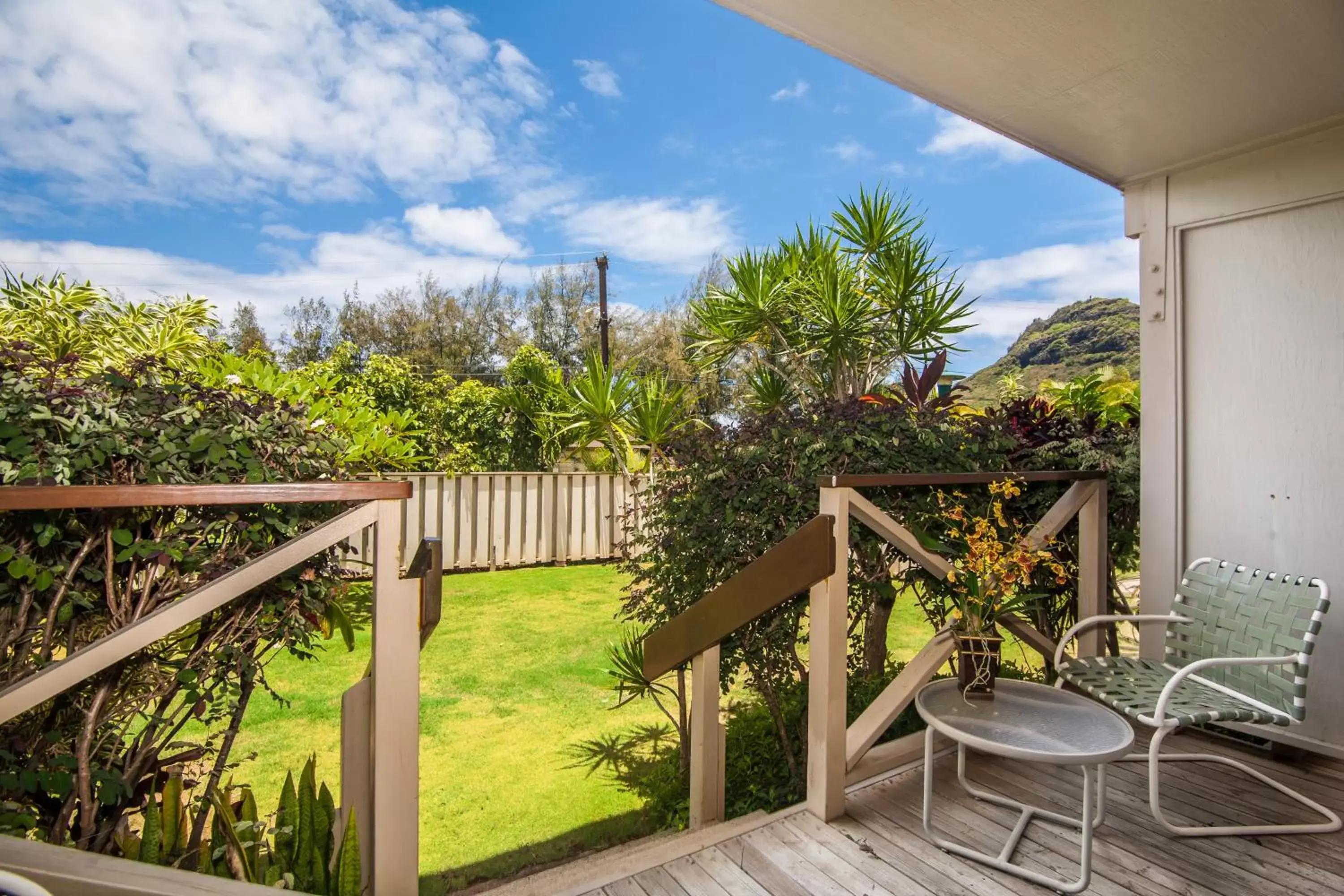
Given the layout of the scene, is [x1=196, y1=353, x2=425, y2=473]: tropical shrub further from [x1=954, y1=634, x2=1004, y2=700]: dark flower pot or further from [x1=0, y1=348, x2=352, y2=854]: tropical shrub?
[x1=954, y1=634, x2=1004, y2=700]: dark flower pot

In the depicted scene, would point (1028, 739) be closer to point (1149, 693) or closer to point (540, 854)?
point (1149, 693)

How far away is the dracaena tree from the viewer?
20.4 feet

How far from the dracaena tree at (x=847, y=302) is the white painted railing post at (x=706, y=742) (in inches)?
159

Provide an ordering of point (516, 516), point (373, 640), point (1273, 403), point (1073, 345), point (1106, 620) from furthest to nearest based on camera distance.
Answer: point (1073, 345) < point (516, 516) < point (1273, 403) < point (1106, 620) < point (373, 640)

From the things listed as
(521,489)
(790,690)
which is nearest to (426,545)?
(790,690)

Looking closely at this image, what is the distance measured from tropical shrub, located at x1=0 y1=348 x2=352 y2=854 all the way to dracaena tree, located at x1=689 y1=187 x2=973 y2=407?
181 inches

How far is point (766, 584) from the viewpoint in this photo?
1.85 m

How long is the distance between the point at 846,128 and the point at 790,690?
3358cm

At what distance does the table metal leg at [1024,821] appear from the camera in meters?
1.60

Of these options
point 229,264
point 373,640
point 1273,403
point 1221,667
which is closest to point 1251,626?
point 1221,667

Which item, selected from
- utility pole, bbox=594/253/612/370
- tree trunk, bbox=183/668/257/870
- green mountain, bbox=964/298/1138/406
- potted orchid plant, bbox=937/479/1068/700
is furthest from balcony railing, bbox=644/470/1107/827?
green mountain, bbox=964/298/1138/406

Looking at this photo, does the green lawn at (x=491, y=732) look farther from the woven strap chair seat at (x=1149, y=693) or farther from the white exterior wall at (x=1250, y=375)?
the white exterior wall at (x=1250, y=375)

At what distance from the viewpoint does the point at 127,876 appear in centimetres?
78

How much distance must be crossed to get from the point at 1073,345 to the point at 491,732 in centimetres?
1730
